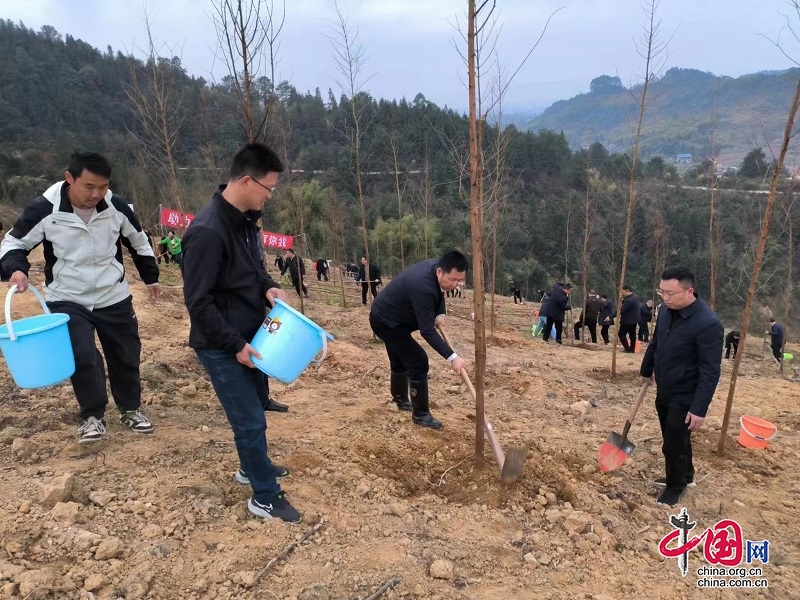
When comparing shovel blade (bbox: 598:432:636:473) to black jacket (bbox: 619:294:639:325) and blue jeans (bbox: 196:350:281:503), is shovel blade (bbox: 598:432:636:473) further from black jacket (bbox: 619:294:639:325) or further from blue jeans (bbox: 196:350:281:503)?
black jacket (bbox: 619:294:639:325)

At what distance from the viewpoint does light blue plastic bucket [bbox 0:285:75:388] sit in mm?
2418

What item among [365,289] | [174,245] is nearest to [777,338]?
[365,289]

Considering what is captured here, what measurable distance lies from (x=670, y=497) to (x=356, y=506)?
1956mm

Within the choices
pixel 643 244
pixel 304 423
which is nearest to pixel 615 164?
pixel 643 244

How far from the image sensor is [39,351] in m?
2.48

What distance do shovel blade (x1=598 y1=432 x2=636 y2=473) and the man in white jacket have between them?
2946 mm

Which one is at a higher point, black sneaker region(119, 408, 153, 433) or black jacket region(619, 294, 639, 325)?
black sneaker region(119, 408, 153, 433)

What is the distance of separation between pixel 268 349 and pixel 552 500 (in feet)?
6.16

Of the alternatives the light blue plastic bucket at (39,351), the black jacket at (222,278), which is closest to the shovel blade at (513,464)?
the black jacket at (222,278)

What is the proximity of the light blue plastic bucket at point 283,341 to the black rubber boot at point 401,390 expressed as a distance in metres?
1.98

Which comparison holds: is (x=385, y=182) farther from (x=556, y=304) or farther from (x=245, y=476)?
(x=245, y=476)

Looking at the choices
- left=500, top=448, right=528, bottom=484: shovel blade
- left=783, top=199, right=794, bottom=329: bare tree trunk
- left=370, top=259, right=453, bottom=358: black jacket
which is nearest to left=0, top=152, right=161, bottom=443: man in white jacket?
left=370, top=259, right=453, bottom=358: black jacket

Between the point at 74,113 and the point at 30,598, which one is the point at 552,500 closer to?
the point at 30,598

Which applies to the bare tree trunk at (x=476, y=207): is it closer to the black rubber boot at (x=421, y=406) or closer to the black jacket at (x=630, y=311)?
the black rubber boot at (x=421, y=406)
